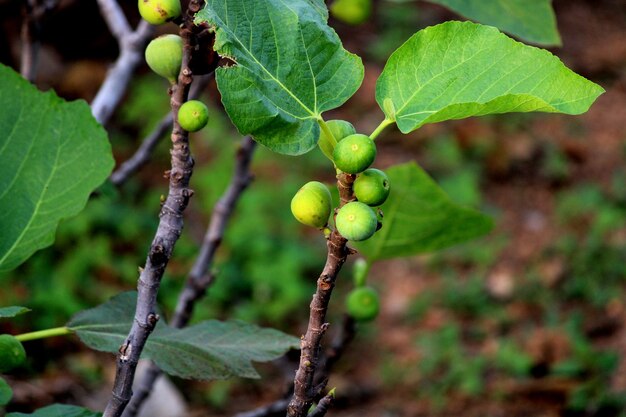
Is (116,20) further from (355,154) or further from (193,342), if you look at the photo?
(355,154)

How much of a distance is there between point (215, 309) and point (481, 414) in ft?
4.26

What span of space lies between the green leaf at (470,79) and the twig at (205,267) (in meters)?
A: 0.65

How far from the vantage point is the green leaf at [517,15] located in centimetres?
110

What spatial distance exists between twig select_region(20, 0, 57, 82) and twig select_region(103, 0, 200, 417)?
653 mm

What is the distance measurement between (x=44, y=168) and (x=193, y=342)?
0.24 meters

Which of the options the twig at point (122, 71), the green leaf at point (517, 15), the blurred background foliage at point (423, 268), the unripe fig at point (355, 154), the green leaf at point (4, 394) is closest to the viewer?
the unripe fig at point (355, 154)

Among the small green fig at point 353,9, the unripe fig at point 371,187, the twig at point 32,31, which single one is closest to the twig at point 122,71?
the twig at point 32,31

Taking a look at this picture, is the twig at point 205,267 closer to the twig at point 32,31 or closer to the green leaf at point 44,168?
the twig at point 32,31

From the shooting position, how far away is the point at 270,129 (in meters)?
0.67

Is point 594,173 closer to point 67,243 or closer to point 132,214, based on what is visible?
point 132,214

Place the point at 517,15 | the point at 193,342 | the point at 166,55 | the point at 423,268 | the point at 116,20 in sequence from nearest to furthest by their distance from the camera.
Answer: the point at 166,55 → the point at 193,342 → the point at 517,15 → the point at 116,20 → the point at 423,268

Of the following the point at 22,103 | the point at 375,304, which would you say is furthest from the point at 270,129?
the point at 375,304

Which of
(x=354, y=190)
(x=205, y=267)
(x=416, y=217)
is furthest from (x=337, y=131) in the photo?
(x=205, y=267)

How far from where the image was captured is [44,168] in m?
0.84
